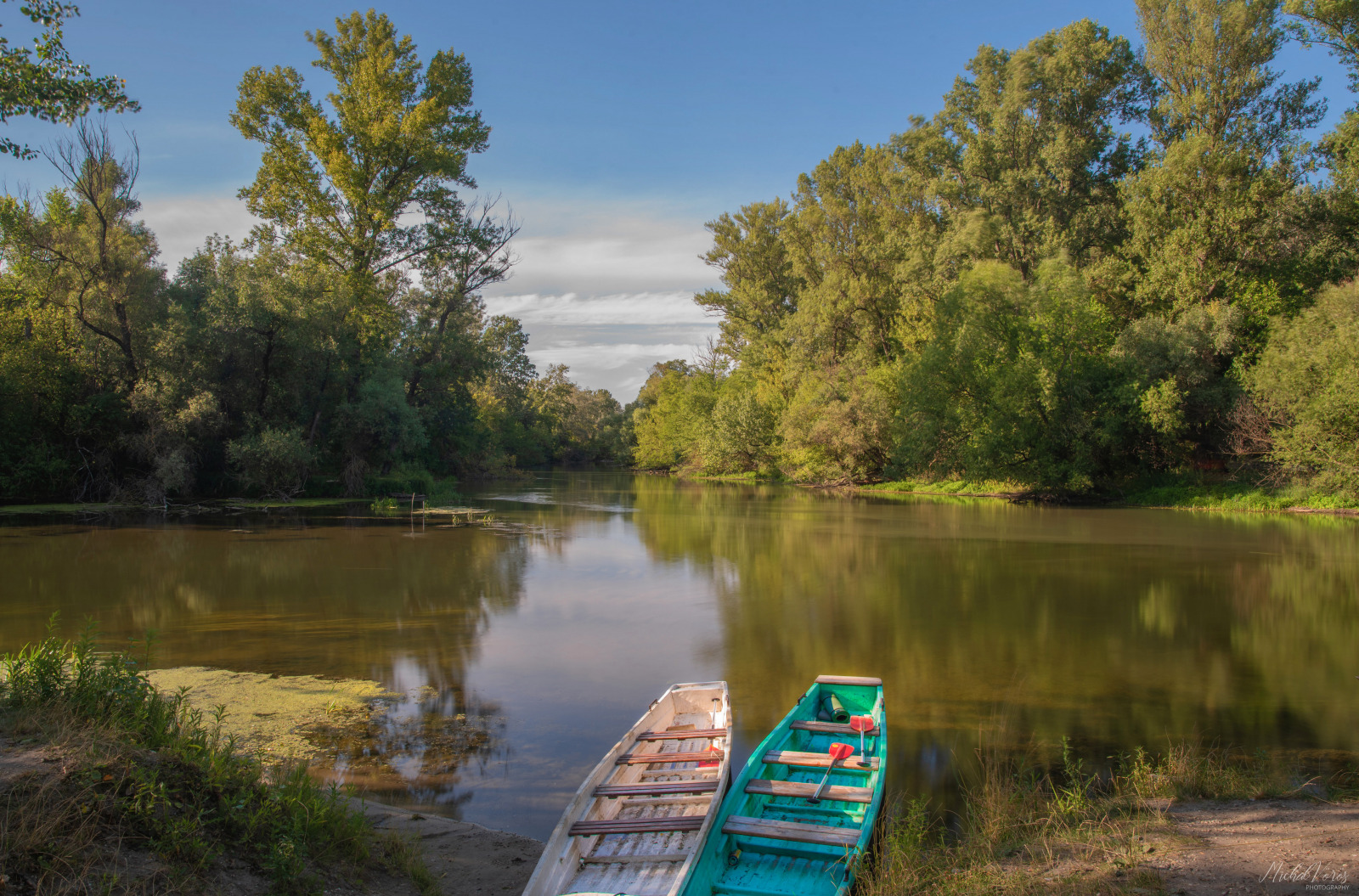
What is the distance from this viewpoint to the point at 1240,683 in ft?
28.9

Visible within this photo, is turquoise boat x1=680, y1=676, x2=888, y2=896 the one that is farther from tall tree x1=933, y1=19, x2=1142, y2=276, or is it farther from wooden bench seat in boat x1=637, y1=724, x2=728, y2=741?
tall tree x1=933, y1=19, x2=1142, y2=276

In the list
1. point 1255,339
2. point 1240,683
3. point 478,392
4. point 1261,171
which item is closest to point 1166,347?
point 1255,339

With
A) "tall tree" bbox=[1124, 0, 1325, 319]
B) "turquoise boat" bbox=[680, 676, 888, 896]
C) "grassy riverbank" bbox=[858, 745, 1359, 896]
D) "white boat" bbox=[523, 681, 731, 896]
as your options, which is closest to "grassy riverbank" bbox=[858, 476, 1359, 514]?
"tall tree" bbox=[1124, 0, 1325, 319]

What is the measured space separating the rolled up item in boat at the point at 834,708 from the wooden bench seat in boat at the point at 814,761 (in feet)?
4.06

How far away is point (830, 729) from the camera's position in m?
6.21

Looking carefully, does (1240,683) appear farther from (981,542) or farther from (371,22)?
(371,22)

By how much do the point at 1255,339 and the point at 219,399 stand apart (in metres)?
41.8

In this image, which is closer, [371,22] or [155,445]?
[155,445]

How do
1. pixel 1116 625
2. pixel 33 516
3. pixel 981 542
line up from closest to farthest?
pixel 1116 625 < pixel 981 542 < pixel 33 516

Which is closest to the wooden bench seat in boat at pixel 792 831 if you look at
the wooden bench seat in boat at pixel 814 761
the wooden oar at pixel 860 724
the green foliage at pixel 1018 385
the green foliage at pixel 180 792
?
the wooden bench seat in boat at pixel 814 761

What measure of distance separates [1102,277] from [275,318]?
116ft

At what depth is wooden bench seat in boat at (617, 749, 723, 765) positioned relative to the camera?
561 centimetres

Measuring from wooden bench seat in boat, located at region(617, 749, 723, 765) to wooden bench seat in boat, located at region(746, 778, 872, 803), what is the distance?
1.56ft

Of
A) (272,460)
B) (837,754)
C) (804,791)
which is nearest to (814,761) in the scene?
(837,754)
